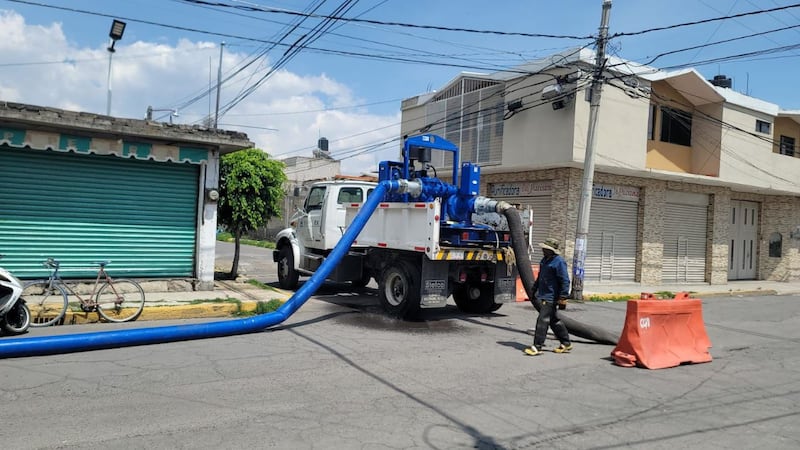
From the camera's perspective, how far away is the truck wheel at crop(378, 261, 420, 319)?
33.0 feet

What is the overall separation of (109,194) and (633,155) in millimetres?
15411

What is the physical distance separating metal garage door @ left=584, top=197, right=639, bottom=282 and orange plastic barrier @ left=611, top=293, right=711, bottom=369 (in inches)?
452

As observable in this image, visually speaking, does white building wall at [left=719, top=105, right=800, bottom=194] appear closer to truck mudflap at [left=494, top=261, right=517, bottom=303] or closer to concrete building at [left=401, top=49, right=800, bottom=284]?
concrete building at [left=401, top=49, right=800, bottom=284]

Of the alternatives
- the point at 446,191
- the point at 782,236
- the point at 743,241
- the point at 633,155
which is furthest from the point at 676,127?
the point at 446,191

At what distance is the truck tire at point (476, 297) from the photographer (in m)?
11.6

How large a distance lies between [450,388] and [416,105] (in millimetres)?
19488

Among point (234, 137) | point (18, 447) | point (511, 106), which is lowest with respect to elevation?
point (18, 447)

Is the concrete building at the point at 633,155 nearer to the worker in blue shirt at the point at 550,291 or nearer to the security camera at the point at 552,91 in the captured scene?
the security camera at the point at 552,91

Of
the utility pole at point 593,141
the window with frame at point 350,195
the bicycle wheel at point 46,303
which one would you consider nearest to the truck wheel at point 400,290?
the window with frame at point 350,195

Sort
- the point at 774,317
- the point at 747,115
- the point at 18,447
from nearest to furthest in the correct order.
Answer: the point at 18,447 → the point at 774,317 → the point at 747,115

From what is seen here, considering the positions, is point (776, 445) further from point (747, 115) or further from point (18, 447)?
point (747, 115)

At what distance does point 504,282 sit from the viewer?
10.7 m

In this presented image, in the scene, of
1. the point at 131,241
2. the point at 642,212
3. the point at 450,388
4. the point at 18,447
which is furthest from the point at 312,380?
the point at 642,212

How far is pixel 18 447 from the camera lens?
4273 millimetres
